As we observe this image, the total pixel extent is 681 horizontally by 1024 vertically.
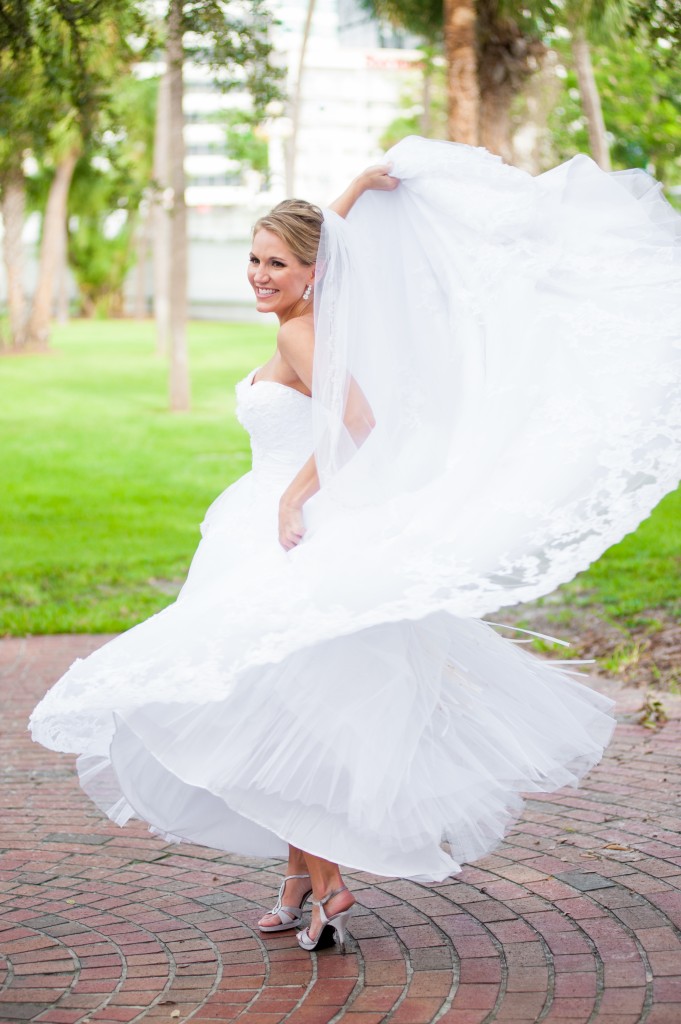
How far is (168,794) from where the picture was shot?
12.3ft

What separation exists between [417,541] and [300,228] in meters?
1.06

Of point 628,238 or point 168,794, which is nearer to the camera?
point 168,794

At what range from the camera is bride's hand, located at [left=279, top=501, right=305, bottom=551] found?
366cm

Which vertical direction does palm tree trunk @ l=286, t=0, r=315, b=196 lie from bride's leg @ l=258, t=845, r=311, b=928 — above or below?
above

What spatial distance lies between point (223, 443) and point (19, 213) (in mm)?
19194

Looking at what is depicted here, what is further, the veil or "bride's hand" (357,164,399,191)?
"bride's hand" (357,164,399,191)

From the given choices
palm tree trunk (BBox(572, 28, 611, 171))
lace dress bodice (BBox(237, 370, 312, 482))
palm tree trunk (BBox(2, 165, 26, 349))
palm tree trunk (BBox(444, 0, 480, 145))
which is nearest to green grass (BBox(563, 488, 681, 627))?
palm tree trunk (BBox(444, 0, 480, 145))

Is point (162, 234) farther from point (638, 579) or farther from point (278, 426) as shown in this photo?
point (278, 426)

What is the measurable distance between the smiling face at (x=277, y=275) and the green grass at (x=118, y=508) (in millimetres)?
5257

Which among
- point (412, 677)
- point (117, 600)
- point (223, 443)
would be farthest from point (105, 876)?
point (223, 443)

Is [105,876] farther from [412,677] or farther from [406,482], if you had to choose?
[406,482]

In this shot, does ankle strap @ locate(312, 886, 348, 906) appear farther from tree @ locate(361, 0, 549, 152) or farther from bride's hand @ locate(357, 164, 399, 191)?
tree @ locate(361, 0, 549, 152)

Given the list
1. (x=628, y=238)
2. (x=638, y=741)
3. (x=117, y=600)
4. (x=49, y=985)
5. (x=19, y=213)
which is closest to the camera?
(x=49, y=985)

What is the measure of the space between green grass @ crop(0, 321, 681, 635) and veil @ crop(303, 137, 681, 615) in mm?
4835
